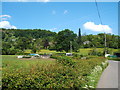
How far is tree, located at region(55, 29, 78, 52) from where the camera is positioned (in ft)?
176

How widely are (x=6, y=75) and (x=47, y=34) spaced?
8355cm

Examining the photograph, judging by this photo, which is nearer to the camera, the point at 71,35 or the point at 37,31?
the point at 71,35

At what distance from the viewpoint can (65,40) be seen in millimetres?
53969

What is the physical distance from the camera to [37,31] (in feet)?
257

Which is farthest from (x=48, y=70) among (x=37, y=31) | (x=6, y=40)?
(x=37, y=31)

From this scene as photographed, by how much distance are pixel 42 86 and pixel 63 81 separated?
2.46ft

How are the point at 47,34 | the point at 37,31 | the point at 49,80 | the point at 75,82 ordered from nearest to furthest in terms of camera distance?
the point at 49,80 < the point at 75,82 < the point at 37,31 < the point at 47,34

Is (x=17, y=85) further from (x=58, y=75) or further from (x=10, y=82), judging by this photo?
(x=58, y=75)

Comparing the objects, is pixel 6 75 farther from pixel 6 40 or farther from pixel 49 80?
pixel 6 40

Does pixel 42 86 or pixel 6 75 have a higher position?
pixel 6 75

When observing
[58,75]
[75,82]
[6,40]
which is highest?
[6,40]

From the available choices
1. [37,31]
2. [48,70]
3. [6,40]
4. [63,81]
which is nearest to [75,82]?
[63,81]

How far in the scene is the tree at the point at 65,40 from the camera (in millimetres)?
53719

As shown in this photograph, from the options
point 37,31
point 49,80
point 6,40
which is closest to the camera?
point 49,80
